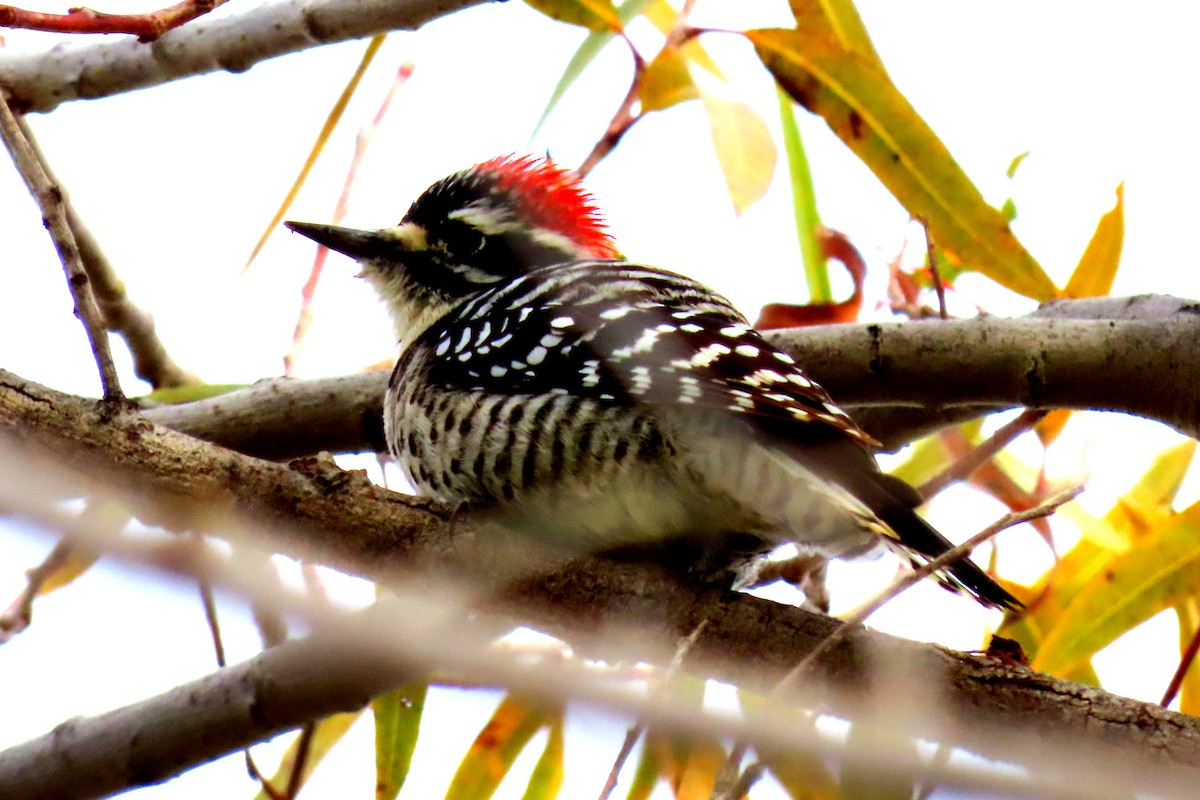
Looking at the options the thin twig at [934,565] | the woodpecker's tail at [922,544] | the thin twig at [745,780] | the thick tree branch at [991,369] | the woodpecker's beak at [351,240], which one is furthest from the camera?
the woodpecker's beak at [351,240]

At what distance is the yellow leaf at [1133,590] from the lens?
2689 mm

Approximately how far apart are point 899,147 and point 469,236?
98 centimetres

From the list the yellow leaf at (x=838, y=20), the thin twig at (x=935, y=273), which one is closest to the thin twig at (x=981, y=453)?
the thin twig at (x=935, y=273)

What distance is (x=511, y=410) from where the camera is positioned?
→ 7.62 feet

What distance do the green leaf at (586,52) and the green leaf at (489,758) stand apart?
119cm

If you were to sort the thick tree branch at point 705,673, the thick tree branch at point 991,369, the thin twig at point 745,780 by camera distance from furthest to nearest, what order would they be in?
the thick tree branch at point 991,369 → the thick tree branch at point 705,673 → the thin twig at point 745,780

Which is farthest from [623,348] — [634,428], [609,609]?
[609,609]

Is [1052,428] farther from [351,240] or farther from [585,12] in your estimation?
[351,240]

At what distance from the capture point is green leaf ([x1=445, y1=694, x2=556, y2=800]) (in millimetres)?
2475

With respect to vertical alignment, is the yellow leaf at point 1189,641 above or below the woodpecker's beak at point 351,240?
below

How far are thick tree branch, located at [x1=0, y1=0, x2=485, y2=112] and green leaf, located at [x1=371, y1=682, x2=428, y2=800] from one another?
120 centimetres

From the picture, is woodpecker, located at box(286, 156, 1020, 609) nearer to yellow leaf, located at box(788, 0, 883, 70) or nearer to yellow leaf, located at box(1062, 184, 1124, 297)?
yellow leaf, located at box(788, 0, 883, 70)

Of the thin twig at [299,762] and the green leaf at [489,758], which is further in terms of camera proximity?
the green leaf at [489,758]

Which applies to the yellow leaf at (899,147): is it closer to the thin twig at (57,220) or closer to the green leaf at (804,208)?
the green leaf at (804,208)
